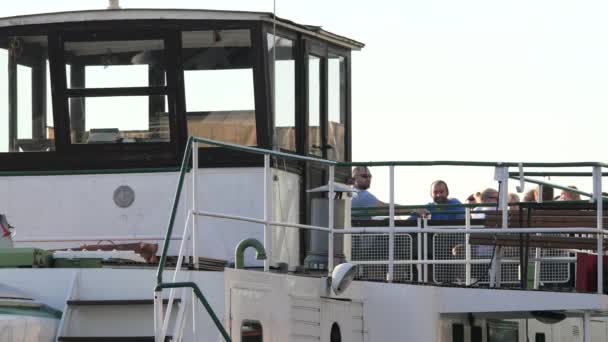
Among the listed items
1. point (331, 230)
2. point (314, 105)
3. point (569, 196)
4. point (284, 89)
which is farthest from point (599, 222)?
point (569, 196)

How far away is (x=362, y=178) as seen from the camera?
56.2 ft

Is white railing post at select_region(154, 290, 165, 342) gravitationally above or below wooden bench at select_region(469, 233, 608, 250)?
below

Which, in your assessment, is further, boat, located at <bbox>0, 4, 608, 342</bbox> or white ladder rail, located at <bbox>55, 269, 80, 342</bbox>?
boat, located at <bbox>0, 4, 608, 342</bbox>

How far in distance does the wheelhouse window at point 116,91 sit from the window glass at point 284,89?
1.02 meters

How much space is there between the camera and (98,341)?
1072cm

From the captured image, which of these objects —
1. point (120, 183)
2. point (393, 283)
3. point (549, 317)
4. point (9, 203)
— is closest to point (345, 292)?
point (393, 283)

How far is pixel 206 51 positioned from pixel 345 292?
3.13 m

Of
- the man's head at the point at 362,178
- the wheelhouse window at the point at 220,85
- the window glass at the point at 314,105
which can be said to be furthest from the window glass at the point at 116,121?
the man's head at the point at 362,178

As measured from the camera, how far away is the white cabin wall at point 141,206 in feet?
46.3

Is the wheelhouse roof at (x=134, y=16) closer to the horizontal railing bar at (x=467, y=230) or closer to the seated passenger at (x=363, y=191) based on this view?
the horizontal railing bar at (x=467, y=230)

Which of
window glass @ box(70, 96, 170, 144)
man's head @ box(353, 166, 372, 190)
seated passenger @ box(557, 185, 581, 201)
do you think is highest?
window glass @ box(70, 96, 170, 144)

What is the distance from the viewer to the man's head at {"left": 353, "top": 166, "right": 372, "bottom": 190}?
17.0 metres

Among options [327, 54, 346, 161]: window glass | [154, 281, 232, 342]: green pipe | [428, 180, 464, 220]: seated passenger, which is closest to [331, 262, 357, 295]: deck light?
[154, 281, 232, 342]: green pipe

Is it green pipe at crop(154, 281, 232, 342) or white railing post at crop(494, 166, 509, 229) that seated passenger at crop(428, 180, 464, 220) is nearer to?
white railing post at crop(494, 166, 509, 229)
